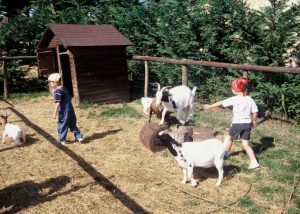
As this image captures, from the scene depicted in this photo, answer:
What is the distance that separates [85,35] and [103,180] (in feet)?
22.5

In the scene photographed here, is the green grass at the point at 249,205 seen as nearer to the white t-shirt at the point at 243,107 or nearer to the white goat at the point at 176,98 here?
the white t-shirt at the point at 243,107

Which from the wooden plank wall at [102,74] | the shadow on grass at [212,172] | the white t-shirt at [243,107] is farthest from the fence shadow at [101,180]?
the wooden plank wall at [102,74]

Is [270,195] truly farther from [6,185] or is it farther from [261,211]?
[6,185]

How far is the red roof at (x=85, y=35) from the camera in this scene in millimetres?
11044

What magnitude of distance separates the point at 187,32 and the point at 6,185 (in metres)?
7.32

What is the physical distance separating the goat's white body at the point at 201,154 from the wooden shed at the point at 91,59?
664 cm

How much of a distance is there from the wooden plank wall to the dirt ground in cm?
334

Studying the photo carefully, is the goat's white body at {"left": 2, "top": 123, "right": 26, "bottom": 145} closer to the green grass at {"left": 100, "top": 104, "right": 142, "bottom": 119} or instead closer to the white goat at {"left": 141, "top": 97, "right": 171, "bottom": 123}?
the green grass at {"left": 100, "top": 104, "right": 142, "bottom": 119}

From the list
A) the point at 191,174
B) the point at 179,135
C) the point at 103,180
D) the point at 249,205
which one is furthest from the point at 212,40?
the point at 249,205

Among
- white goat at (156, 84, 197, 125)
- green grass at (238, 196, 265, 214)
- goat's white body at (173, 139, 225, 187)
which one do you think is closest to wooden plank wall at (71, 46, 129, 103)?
white goat at (156, 84, 197, 125)

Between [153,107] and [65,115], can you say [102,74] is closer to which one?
[153,107]

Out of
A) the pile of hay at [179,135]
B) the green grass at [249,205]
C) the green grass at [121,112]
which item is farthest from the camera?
the green grass at [121,112]

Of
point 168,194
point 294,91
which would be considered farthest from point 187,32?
point 168,194

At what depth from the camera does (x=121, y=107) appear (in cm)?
1158
